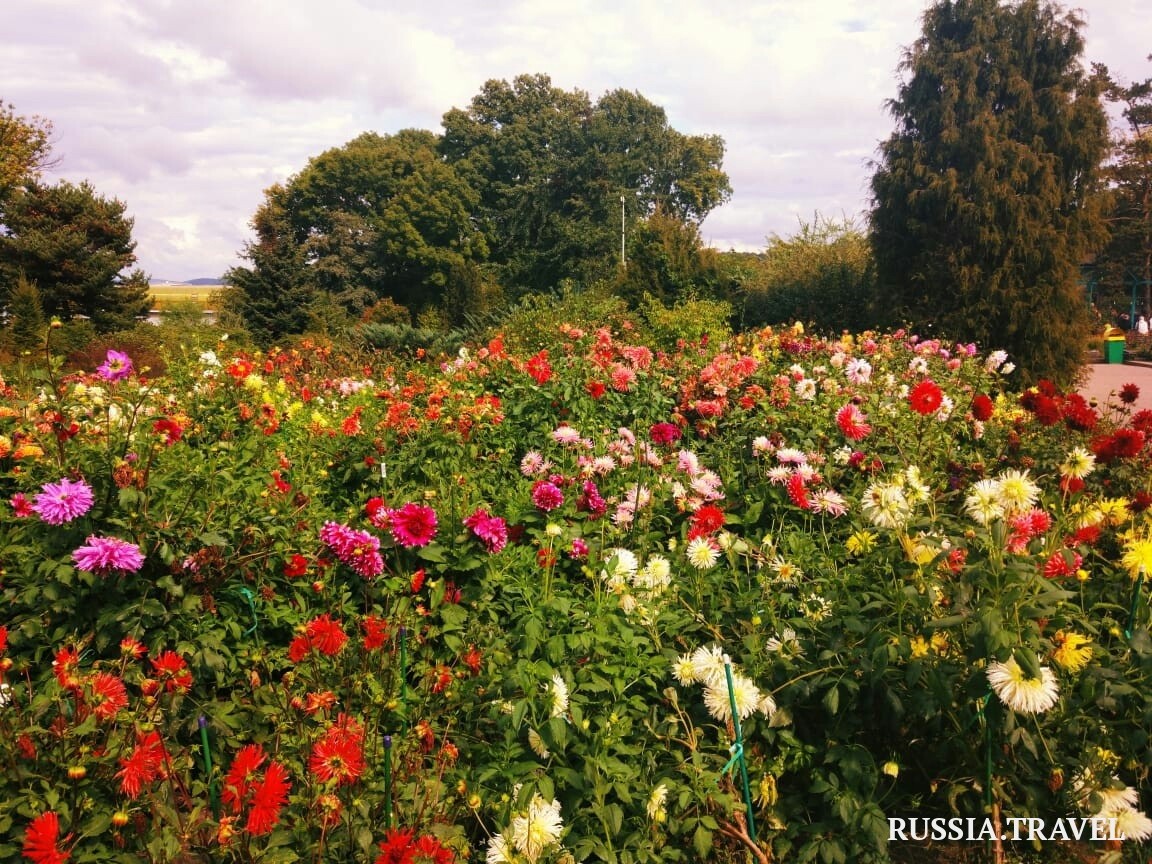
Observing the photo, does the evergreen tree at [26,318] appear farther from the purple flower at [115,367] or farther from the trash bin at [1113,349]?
the trash bin at [1113,349]

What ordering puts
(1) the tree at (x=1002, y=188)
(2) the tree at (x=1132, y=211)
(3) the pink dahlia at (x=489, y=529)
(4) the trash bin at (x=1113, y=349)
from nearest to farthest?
(3) the pink dahlia at (x=489, y=529)
(1) the tree at (x=1002, y=188)
(4) the trash bin at (x=1113, y=349)
(2) the tree at (x=1132, y=211)

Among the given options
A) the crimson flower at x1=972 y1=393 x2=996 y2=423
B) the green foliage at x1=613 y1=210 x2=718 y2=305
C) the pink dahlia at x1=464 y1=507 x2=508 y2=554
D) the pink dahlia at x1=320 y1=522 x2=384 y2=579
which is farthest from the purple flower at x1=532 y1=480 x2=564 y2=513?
the green foliage at x1=613 y1=210 x2=718 y2=305

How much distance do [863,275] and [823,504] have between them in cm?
1418

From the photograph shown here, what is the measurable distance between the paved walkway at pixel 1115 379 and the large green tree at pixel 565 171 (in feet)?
62.7

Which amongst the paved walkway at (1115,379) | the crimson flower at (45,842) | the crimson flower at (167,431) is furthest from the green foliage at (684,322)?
the crimson flower at (45,842)

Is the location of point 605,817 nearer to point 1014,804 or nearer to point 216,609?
point 1014,804

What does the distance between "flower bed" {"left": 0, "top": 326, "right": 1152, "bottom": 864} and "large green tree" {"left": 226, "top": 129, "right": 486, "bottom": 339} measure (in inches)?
1103

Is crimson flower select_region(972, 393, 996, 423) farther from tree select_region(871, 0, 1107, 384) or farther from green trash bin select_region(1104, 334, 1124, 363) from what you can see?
green trash bin select_region(1104, 334, 1124, 363)

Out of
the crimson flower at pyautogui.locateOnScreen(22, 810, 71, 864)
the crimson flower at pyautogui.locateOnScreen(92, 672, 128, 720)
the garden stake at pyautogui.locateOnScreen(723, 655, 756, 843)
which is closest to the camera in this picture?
the crimson flower at pyautogui.locateOnScreen(22, 810, 71, 864)

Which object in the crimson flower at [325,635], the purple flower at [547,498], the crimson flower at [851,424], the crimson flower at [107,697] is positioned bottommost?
the crimson flower at [107,697]

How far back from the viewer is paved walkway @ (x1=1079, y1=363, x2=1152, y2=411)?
1175 cm

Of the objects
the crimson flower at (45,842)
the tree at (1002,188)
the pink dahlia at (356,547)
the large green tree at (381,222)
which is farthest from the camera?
the large green tree at (381,222)

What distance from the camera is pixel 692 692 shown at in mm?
1908

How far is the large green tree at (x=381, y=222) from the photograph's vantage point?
102 ft
